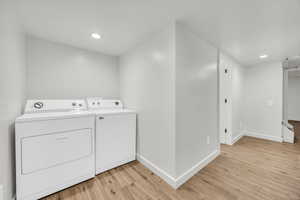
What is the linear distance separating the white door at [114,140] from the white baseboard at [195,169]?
91 cm

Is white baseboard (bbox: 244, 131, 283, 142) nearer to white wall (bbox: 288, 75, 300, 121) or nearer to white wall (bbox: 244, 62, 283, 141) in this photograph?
white wall (bbox: 244, 62, 283, 141)

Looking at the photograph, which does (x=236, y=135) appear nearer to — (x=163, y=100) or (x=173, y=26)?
(x=163, y=100)

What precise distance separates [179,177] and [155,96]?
3.78 ft

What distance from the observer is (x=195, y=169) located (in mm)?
1772

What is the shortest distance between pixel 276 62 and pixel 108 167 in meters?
4.75

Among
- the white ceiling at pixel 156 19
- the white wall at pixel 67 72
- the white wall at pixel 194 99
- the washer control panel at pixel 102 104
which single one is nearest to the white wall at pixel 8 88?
the white ceiling at pixel 156 19

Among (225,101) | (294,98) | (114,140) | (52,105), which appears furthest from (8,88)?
(294,98)

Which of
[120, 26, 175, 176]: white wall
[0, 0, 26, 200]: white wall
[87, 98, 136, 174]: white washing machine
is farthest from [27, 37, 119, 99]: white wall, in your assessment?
[120, 26, 175, 176]: white wall

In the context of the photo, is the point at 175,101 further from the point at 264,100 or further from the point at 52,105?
the point at 264,100

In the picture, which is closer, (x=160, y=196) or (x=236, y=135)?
(x=160, y=196)

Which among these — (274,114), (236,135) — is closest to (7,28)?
(236,135)

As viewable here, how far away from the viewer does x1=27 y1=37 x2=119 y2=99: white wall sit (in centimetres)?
187

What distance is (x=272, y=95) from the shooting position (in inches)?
127

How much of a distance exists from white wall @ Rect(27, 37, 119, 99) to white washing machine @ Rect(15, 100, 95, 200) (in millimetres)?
434
